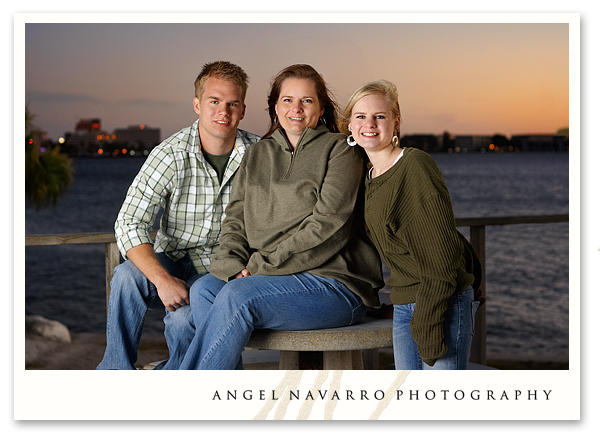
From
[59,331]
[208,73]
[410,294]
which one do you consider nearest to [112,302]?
[208,73]

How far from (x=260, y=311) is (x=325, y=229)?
0.33 m

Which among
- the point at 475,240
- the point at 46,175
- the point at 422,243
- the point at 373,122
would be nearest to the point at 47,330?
the point at 46,175

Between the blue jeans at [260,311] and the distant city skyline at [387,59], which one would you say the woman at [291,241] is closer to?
the blue jeans at [260,311]

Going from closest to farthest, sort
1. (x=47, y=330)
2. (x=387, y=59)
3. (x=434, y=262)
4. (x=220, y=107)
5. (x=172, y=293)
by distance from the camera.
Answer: (x=434, y=262) → (x=172, y=293) → (x=220, y=107) → (x=387, y=59) → (x=47, y=330)

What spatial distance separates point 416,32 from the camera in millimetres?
2402

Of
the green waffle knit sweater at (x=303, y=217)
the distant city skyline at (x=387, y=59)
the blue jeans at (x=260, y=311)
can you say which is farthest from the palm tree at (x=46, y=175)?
the blue jeans at (x=260, y=311)

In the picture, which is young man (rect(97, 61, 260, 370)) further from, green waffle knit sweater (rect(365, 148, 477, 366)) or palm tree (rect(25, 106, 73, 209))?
palm tree (rect(25, 106, 73, 209))

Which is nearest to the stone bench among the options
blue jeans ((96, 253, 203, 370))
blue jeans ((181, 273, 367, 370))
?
blue jeans ((181, 273, 367, 370))

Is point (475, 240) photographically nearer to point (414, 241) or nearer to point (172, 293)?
point (414, 241)

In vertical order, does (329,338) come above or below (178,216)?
below

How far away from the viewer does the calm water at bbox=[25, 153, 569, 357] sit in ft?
40.4

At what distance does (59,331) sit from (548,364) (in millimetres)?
9661
